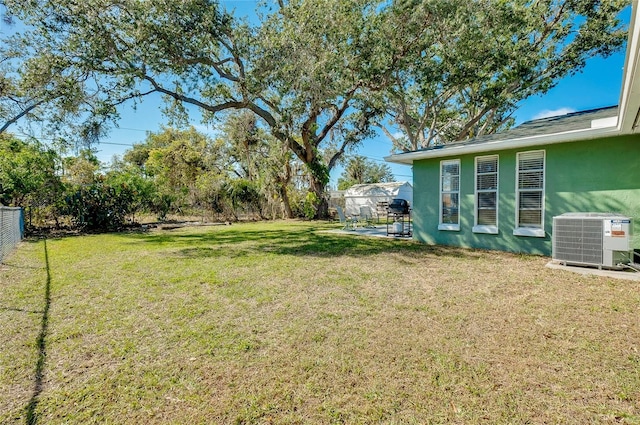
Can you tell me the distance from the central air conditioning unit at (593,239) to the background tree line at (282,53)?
8.50 metres

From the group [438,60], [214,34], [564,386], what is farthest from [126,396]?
[438,60]

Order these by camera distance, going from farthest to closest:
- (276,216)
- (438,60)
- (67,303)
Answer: (276,216) < (438,60) < (67,303)

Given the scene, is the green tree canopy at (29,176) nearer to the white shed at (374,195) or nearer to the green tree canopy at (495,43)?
the green tree canopy at (495,43)

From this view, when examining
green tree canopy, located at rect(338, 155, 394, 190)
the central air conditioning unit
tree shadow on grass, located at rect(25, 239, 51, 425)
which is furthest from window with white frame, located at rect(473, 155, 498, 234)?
green tree canopy, located at rect(338, 155, 394, 190)

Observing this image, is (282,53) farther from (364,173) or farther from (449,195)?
(364,173)

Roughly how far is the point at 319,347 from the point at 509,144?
6.57 meters

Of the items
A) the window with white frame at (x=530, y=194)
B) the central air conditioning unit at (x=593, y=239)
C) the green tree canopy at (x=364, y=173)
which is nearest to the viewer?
the central air conditioning unit at (x=593, y=239)

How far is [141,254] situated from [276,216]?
12477 mm

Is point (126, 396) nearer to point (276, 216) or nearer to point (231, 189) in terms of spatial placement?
point (231, 189)

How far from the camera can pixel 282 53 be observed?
10711 mm

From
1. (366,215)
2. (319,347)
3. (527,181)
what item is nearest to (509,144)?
(527,181)

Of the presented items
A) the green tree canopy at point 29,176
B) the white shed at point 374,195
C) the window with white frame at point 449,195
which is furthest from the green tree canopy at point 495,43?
the green tree canopy at point 29,176

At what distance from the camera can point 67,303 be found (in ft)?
13.1

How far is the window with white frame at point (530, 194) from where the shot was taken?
6.88 m
